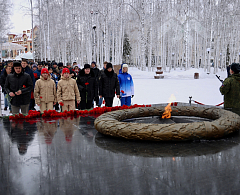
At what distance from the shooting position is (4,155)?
11.7 ft

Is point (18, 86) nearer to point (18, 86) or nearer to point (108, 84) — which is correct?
point (18, 86)

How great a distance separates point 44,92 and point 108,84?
1.95 m

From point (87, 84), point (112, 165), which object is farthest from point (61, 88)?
point (112, 165)

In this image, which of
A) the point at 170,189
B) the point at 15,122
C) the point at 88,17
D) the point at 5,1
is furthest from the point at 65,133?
the point at 5,1

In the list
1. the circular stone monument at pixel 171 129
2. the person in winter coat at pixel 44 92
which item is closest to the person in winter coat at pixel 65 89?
the person in winter coat at pixel 44 92

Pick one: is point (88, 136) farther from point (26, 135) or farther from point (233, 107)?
point (233, 107)

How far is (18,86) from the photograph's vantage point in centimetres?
617

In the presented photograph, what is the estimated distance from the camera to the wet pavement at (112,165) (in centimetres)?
259

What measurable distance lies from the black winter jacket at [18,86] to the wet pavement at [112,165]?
182cm

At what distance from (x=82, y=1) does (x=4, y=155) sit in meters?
24.5

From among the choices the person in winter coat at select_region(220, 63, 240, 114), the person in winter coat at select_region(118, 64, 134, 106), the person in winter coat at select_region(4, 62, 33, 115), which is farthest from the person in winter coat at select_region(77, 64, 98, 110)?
the person in winter coat at select_region(220, 63, 240, 114)

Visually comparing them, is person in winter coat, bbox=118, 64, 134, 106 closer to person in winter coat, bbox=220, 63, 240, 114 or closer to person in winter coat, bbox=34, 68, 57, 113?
person in winter coat, bbox=34, 68, 57, 113

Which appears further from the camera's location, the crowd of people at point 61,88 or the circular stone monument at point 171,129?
the crowd of people at point 61,88

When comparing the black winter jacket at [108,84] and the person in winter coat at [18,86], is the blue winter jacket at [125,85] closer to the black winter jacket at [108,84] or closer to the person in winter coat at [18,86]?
the black winter jacket at [108,84]
